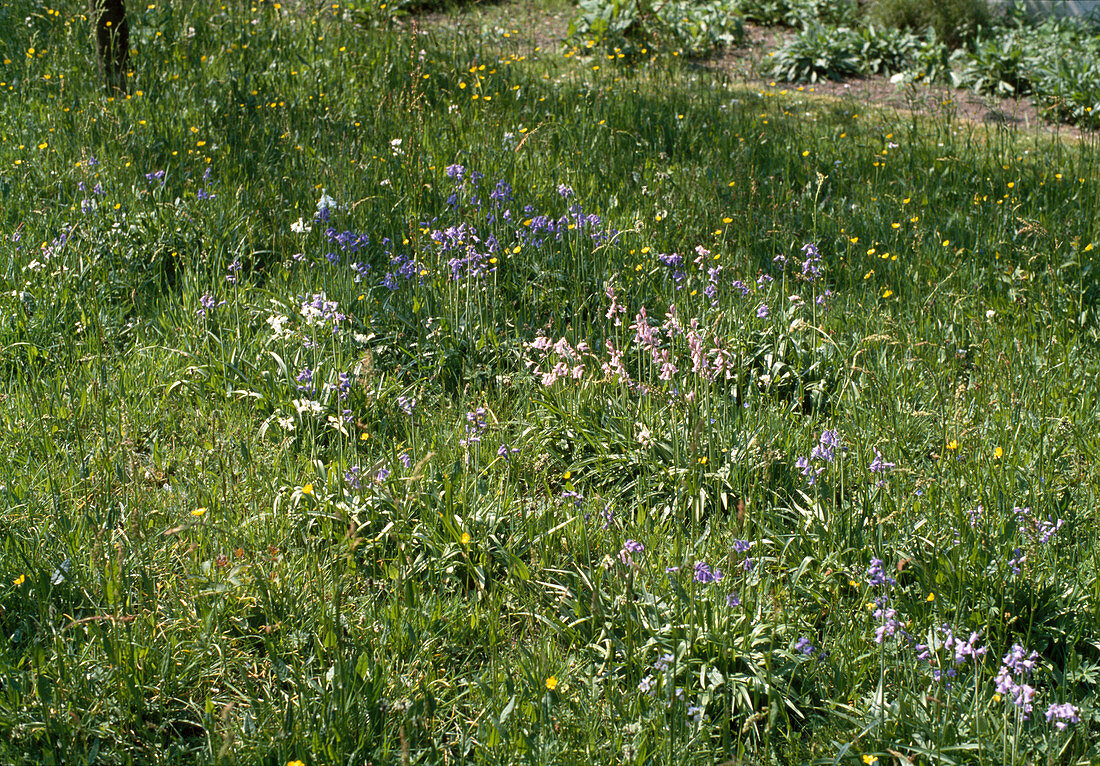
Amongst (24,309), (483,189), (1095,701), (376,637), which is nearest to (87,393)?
(24,309)

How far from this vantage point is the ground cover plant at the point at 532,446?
2.07 meters

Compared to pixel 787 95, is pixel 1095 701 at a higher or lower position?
lower

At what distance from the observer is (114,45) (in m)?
5.97

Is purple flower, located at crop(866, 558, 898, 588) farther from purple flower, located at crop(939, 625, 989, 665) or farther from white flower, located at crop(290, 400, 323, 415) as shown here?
white flower, located at crop(290, 400, 323, 415)

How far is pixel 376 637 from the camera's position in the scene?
2.31m

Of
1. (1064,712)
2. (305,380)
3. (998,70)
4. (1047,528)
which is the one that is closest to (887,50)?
(998,70)

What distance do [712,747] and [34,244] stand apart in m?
3.89

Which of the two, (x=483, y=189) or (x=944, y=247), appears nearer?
(x=944, y=247)

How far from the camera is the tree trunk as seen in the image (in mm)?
5961

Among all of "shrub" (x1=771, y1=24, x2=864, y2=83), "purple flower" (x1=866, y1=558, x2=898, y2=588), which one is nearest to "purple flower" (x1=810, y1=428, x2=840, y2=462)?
"purple flower" (x1=866, y1=558, x2=898, y2=588)

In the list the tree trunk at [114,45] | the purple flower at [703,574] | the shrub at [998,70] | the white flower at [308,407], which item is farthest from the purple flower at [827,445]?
the shrub at [998,70]

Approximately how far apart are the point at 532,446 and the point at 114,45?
4.76 m

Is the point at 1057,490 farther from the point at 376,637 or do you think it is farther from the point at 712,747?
the point at 376,637

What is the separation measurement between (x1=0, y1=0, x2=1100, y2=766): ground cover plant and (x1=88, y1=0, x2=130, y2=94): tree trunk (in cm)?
33
